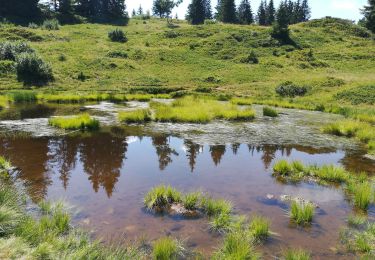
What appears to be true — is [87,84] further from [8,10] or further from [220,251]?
[8,10]

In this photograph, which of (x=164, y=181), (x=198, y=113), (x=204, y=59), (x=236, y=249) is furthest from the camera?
(x=204, y=59)

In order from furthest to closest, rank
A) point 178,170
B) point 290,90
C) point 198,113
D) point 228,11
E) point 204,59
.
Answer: point 228,11, point 204,59, point 290,90, point 198,113, point 178,170

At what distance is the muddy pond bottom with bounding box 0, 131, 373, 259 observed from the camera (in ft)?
29.8

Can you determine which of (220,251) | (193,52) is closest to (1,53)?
(193,52)

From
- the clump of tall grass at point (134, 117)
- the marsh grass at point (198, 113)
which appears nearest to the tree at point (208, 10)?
the marsh grass at point (198, 113)

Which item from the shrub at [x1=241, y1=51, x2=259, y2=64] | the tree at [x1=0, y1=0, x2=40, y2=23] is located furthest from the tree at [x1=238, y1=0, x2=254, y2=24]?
the tree at [x1=0, y1=0, x2=40, y2=23]

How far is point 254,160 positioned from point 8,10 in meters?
78.7

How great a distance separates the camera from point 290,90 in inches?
1734

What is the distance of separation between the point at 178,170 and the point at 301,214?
5.51 m

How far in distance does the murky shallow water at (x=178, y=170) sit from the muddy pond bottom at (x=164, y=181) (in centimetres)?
3

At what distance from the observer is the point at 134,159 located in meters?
15.8

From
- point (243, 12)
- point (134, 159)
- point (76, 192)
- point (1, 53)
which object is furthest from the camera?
point (243, 12)

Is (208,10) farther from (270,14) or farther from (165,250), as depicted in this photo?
(165,250)

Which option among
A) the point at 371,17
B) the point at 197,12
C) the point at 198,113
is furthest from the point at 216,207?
the point at 197,12
